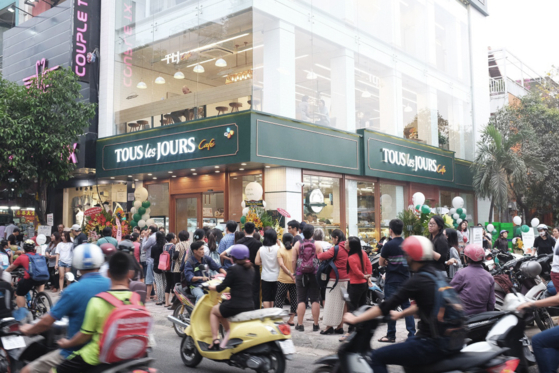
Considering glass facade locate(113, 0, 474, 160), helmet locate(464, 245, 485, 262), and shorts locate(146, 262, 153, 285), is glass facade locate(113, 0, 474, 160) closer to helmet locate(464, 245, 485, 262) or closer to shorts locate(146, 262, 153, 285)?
shorts locate(146, 262, 153, 285)

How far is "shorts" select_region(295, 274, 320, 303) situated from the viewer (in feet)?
30.4

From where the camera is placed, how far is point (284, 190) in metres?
16.5

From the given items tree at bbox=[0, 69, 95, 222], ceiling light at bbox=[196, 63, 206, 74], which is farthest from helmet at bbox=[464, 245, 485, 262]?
tree at bbox=[0, 69, 95, 222]

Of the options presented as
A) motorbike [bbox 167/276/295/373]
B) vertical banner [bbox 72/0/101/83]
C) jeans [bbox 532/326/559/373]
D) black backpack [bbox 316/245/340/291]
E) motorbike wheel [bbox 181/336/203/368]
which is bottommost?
motorbike wheel [bbox 181/336/203/368]

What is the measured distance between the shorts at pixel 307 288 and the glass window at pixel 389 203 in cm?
1159

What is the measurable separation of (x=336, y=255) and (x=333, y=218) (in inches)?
383

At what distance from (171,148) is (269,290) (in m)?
9.68

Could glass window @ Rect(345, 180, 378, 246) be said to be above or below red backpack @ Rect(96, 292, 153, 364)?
above

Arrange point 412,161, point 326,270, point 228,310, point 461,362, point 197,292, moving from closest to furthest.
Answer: point 461,362
point 228,310
point 197,292
point 326,270
point 412,161

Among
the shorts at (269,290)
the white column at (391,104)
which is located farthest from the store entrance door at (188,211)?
the shorts at (269,290)

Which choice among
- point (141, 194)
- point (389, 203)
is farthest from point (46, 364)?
point (389, 203)

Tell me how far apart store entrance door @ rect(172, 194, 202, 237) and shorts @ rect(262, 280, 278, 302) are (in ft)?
32.0

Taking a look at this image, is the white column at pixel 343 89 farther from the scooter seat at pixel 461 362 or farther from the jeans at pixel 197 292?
the scooter seat at pixel 461 362

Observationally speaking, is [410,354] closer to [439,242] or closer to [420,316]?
[420,316]
